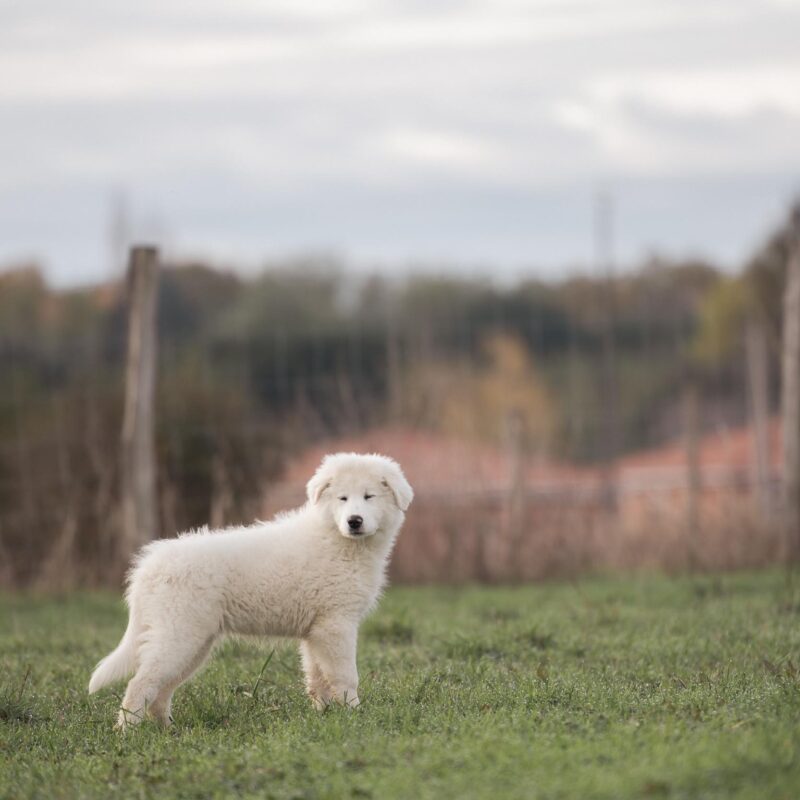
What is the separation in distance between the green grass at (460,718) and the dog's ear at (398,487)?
99 centimetres

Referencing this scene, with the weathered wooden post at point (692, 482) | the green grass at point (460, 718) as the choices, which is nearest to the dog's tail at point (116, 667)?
the green grass at point (460, 718)

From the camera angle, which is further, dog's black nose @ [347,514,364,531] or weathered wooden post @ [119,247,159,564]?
weathered wooden post @ [119,247,159,564]

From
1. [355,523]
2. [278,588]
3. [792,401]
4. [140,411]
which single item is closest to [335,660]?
[278,588]

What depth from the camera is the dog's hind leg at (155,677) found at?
269 inches

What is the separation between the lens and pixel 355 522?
23.9ft

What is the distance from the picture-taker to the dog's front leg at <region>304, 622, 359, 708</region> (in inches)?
278

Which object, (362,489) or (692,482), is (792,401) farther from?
(362,489)

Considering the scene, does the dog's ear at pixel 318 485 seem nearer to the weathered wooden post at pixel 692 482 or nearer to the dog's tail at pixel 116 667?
the dog's tail at pixel 116 667

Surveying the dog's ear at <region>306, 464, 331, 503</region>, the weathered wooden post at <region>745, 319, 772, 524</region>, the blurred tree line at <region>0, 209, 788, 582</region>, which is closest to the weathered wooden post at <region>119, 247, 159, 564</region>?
the blurred tree line at <region>0, 209, 788, 582</region>

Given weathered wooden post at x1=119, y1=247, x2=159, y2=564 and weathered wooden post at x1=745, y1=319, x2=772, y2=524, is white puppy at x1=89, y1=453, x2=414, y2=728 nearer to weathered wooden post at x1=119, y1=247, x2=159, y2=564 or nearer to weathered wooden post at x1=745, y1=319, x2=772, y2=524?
weathered wooden post at x1=119, y1=247, x2=159, y2=564

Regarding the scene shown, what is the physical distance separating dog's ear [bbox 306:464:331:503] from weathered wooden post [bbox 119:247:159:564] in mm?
6230

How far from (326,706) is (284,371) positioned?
1055cm

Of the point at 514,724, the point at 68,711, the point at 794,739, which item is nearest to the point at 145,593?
the point at 68,711

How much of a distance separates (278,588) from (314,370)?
10.5m
